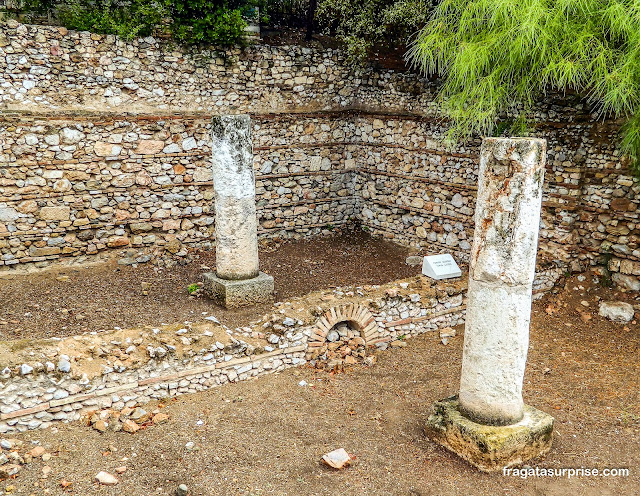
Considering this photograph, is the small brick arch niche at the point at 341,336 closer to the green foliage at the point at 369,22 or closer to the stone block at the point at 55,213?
the stone block at the point at 55,213

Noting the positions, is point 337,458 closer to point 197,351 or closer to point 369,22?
point 197,351

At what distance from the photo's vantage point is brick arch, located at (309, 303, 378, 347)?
6.88 m

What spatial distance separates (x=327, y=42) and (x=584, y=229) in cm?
611

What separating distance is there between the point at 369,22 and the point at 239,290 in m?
5.47

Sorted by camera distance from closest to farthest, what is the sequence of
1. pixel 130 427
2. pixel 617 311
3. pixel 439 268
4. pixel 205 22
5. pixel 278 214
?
1. pixel 130 427
2. pixel 617 311
3. pixel 439 268
4. pixel 205 22
5. pixel 278 214

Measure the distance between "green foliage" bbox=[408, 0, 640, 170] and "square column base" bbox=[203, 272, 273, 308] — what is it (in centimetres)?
374

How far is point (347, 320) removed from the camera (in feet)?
23.5

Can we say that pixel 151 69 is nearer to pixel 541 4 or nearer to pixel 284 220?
pixel 284 220

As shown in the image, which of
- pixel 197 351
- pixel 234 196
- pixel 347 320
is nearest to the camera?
pixel 197 351

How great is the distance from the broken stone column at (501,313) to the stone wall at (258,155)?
412 cm

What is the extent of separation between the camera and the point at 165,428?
5410 millimetres

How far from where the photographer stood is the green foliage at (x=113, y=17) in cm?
897

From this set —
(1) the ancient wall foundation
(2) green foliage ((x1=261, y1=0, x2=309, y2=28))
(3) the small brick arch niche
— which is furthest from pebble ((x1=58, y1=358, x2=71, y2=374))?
(2) green foliage ((x1=261, y1=0, x2=309, y2=28))

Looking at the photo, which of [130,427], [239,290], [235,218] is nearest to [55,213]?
[235,218]
